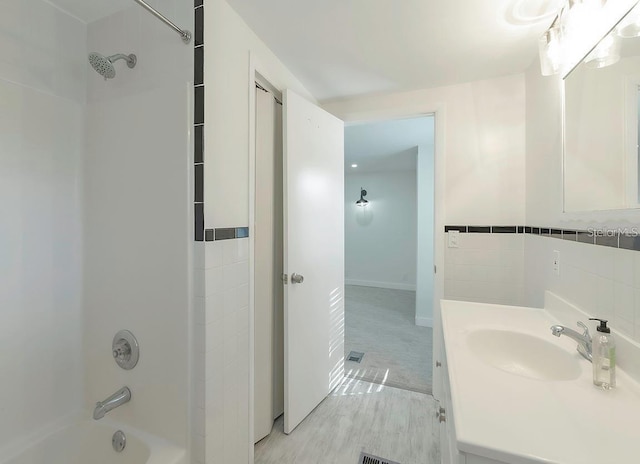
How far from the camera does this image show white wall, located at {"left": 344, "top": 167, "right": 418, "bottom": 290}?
5391mm

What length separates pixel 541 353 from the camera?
1.02m

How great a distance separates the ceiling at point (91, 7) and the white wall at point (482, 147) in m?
1.78

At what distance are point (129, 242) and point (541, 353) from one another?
1.77 meters

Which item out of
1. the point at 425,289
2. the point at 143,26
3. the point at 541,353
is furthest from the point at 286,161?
the point at 425,289

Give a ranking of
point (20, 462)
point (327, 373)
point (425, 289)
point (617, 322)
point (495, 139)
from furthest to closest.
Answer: point (425, 289) → point (327, 373) → point (495, 139) → point (20, 462) → point (617, 322)

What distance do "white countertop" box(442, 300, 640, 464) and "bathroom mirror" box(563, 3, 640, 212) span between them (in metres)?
0.57

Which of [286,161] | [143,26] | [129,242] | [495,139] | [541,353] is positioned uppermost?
[143,26]

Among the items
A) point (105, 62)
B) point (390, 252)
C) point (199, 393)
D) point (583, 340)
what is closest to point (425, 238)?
point (390, 252)

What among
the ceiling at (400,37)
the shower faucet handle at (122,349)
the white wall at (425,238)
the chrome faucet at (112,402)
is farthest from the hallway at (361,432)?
the ceiling at (400,37)

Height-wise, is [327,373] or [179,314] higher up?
[179,314]

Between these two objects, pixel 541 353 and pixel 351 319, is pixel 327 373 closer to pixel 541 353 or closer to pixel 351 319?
pixel 541 353

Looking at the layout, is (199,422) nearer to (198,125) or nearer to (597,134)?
(198,125)

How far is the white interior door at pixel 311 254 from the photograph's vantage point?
1644mm

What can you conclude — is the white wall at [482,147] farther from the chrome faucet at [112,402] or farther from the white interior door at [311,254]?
the chrome faucet at [112,402]
